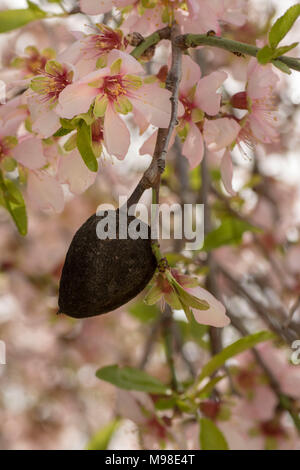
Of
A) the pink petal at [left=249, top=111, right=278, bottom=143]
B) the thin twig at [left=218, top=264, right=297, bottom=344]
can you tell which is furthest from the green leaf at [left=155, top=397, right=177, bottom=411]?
the pink petal at [left=249, top=111, right=278, bottom=143]

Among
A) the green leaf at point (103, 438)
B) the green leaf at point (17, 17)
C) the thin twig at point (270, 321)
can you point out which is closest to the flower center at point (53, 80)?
the green leaf at point (17, 17)

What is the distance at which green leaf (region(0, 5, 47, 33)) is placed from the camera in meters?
0.98

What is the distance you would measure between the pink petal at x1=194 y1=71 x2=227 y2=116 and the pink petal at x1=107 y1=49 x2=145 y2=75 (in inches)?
4.6

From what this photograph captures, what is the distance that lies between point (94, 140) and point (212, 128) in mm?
160

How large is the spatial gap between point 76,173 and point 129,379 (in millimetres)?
464

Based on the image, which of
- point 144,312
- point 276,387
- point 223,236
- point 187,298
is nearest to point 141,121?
point 187,298

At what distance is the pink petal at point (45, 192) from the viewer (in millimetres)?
803

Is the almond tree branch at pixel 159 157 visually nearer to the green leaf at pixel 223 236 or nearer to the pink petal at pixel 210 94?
the pink petal at pixel 210 94

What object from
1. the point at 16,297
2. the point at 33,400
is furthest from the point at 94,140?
the point at 33,400

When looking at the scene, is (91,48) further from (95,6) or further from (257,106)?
(257,106)

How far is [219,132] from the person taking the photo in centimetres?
72

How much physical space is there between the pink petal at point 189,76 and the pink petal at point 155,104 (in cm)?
8

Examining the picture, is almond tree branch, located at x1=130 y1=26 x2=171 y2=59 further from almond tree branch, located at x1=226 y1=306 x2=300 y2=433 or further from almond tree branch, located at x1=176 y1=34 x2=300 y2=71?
almond tree branch, located at x1=226 y1=306 x2=300 y2=433
